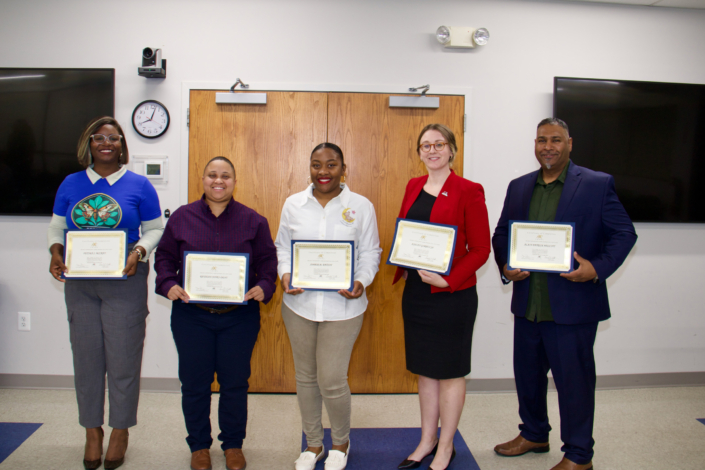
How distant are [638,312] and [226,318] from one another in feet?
10.5

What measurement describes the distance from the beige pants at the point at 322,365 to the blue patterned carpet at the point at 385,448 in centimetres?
23

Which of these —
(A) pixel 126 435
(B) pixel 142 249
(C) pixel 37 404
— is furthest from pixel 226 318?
(C) pixel 37 404

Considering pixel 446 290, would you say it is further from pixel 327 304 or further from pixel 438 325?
pixel 327 304

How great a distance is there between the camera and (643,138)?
3195 millimetres

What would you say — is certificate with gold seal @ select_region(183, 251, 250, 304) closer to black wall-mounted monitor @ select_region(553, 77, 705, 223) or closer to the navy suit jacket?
the navy suit jacket

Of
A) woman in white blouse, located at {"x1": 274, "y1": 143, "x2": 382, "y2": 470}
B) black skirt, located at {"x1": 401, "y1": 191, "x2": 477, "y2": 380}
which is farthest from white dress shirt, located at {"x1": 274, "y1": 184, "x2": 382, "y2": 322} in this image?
black skirt, located at {"x1": 401, "y1": 191, "x2": 477, "y2": 380}

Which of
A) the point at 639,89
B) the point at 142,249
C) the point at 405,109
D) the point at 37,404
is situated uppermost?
the point at 639,89

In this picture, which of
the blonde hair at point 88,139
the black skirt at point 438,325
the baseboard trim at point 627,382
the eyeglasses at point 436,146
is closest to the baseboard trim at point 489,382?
the baseboard trim at point 627,382

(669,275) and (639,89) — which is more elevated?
(639,89)

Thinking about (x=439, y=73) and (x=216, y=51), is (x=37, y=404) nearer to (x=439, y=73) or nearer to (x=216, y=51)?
(x=216, y=51)

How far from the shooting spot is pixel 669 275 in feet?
10.9

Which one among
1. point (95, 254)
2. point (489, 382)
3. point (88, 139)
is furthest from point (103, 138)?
point (489, 382)

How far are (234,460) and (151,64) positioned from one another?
8.73ft

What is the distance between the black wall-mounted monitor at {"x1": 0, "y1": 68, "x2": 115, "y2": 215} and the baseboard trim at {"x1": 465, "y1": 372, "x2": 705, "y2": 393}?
350cm
